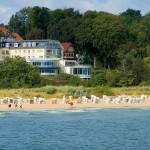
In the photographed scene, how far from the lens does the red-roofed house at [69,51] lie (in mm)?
87062

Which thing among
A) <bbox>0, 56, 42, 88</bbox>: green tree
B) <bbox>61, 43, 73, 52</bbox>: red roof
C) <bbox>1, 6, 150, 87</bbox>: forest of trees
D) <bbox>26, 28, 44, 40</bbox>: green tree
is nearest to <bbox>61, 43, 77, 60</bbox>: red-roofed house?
<bbox>61, 43, 73, 52</bbox>: red roof

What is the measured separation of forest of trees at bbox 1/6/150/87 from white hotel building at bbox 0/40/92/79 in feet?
8.95

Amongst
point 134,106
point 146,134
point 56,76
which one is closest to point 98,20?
point 56,76

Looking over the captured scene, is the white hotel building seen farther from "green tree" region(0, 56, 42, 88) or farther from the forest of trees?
"green tree" region(0, 56, 42, 88)

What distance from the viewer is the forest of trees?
79306 millimetres

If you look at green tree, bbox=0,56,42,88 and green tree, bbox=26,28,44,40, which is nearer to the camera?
green tree, bbox=0,56,42,88

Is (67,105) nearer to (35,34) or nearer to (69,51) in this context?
(69,51)

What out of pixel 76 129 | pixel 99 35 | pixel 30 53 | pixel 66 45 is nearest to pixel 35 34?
pixel 30 53

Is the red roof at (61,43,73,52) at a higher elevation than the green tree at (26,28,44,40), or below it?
below

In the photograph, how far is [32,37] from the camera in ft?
319

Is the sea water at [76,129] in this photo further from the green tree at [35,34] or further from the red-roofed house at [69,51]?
the green tree at [35,34]

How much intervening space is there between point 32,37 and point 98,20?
1574 cm

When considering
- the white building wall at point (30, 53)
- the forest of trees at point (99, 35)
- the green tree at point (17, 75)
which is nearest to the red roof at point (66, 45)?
the forest of trees at point (99, 35)

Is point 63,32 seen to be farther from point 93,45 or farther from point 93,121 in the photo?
point 93,121
